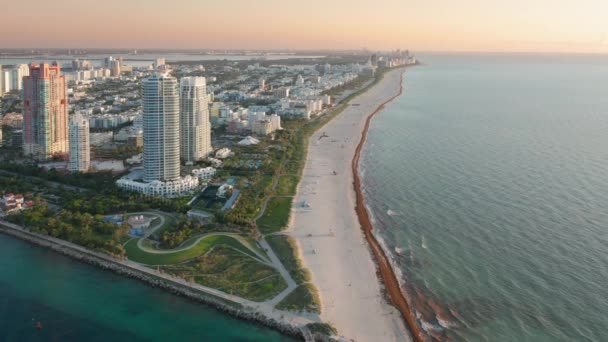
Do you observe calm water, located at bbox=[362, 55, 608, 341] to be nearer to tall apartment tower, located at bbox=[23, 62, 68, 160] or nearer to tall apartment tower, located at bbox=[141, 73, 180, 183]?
tall apartment tower, located at bbox=[141, 73, 180, 183]

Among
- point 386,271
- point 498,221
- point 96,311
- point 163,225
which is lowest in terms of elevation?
point 96,311

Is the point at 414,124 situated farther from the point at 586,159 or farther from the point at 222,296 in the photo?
the point at 222,296

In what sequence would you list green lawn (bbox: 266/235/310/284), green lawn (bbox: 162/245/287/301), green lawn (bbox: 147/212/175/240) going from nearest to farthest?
green lawn (bbox: 162/245/287/301)
green lawn (bbox: 266/235/310/284)
green lawn (bbox: 147/212/175/240)

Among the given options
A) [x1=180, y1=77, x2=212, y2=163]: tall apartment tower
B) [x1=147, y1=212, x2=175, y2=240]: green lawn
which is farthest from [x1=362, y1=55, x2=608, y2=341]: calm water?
[x1=180, y1=77, x2=212, y2=163]: tall apartment tower

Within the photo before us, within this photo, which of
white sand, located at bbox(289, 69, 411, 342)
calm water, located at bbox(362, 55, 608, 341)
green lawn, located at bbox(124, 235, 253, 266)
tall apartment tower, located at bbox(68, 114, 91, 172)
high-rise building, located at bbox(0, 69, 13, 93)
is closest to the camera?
white sand, located at bbox(289, 69, 411, 342)

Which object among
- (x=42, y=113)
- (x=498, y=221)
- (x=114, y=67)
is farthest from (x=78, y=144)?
(x=114, y=67)

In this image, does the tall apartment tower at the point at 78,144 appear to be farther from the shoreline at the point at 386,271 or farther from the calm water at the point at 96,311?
the shoreline at the point at 386,271

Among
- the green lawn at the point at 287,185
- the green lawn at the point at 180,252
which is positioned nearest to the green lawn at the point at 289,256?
the green lawn at the point at 180,252

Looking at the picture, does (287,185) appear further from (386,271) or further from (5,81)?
(5,81)
